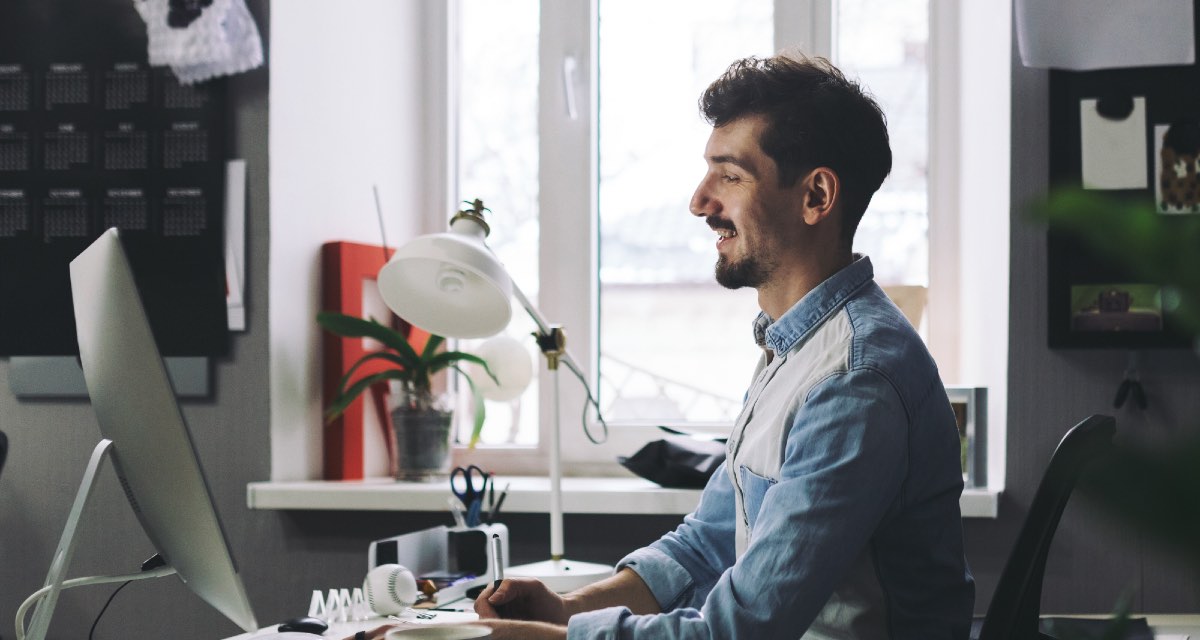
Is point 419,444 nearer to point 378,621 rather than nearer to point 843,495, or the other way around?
point 378,621

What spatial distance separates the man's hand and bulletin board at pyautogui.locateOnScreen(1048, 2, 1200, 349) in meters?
1.09

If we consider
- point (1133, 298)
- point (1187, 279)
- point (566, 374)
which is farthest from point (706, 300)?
point (1187, 279)

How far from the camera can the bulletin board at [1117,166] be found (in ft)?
6.34

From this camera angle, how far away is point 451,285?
5.90 ft

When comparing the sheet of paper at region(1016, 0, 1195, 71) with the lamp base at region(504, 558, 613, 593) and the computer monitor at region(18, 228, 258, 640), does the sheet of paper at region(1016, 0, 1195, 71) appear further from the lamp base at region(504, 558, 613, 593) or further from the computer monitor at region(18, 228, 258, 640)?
the computer monitor at region(18, 228, 258, 640)

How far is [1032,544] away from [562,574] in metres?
0.90

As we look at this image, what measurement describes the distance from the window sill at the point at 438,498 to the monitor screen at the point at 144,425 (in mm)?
1049

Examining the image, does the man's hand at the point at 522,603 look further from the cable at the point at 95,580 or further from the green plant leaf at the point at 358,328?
the green plant leaf at the point at 358,328

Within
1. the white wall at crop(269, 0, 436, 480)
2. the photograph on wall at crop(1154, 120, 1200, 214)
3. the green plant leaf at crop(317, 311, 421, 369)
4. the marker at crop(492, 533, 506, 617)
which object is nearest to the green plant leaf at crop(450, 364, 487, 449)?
the green plant leaf at crop(317, 311, 421, 369)

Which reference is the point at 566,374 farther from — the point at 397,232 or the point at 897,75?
the point at 897,75

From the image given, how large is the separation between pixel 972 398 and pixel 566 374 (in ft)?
2.92

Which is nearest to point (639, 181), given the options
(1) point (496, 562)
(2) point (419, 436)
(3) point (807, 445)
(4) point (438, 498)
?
(2) point (419, 436)

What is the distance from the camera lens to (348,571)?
7.40 ft

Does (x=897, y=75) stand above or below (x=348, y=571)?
above
